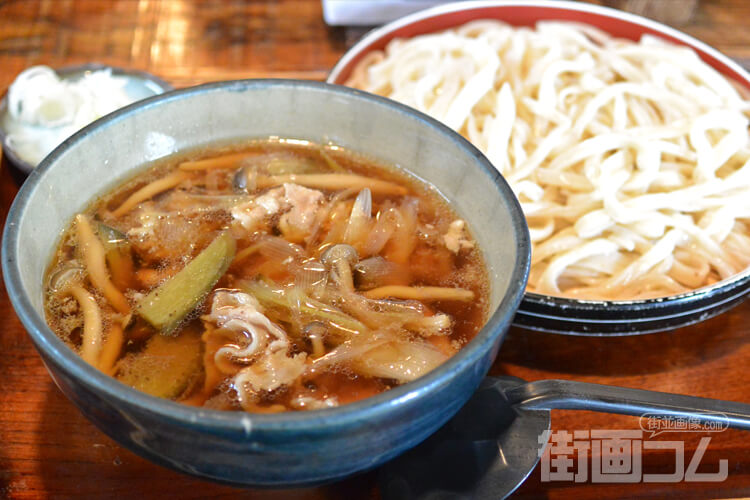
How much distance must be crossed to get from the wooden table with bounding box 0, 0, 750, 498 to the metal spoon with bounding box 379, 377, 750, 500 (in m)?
0.13

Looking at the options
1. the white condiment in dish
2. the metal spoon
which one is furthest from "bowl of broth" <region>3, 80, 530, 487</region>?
the white condiment in dish

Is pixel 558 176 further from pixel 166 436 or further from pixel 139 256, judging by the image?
pixel 166 436

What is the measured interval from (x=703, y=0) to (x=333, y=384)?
3092 millimetres

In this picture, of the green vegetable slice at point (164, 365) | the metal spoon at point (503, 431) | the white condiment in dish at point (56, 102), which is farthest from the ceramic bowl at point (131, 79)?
the metal spoon at point (503, 431)

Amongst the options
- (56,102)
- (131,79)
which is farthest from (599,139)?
(56,102)

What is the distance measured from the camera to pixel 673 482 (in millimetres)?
1420

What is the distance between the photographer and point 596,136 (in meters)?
2.18

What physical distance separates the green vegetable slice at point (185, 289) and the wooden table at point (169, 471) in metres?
0.32

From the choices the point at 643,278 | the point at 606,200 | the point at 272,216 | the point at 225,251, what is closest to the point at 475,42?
the point at 606,200

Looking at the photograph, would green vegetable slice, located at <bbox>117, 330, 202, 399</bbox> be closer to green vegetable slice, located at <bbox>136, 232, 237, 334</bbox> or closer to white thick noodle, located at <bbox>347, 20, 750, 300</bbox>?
green vegetable slice, located at <bbox>136, 232, 237, 334</bbox>

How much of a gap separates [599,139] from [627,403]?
1149 millimetres

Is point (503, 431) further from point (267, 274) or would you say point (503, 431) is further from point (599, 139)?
point (599, 139)

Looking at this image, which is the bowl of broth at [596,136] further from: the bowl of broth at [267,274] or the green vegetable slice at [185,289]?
the green vegetable slice at [185,289]

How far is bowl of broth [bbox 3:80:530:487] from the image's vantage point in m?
0.97
